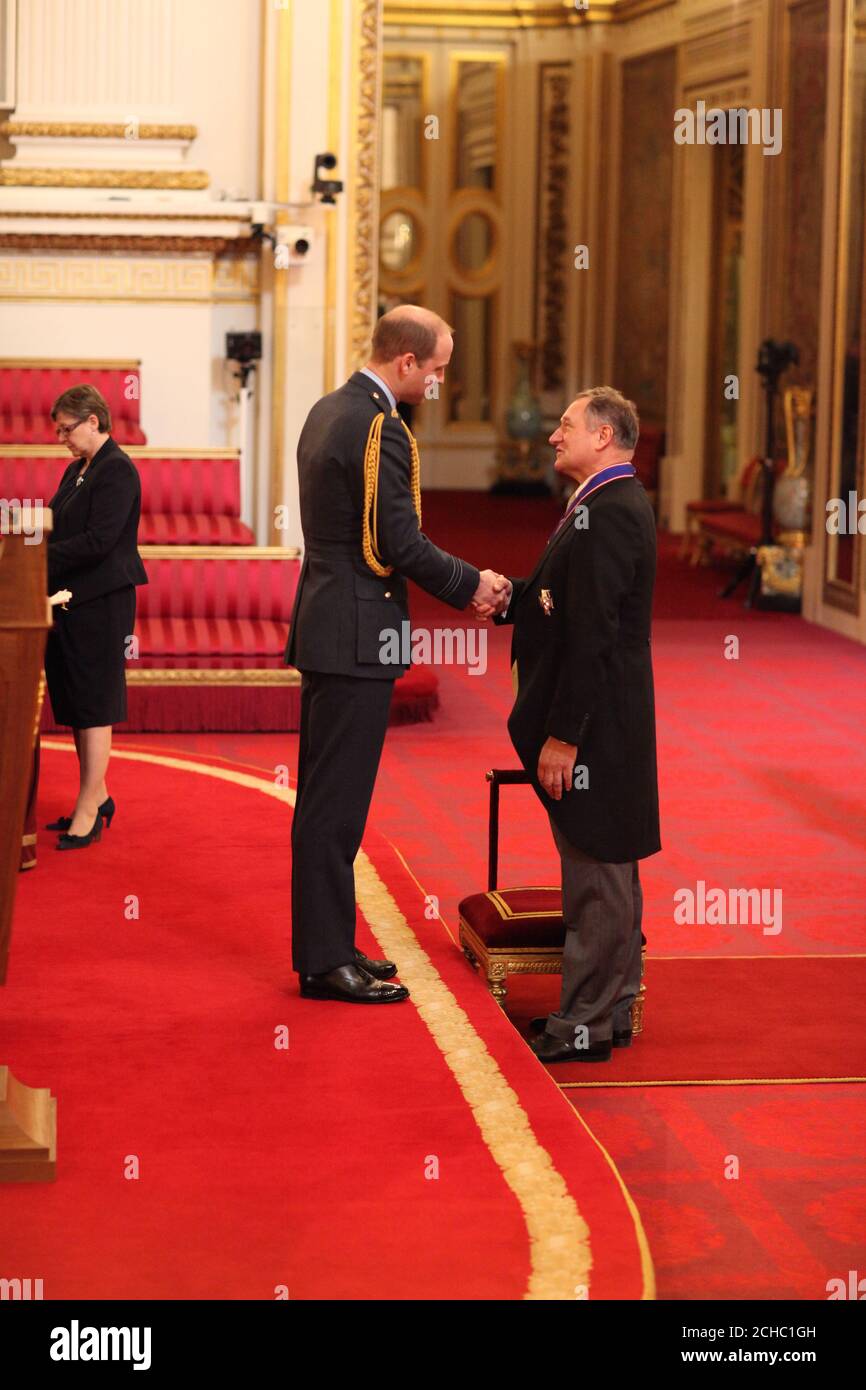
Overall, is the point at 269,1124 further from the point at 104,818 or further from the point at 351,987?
the point at 104,818

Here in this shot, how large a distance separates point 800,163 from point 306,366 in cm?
501

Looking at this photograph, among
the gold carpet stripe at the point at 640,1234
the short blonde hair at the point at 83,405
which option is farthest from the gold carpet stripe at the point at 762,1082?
the short blonde hair at the point at 83,405

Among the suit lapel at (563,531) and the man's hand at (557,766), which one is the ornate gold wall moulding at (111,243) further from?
the man's hand at (557,766)

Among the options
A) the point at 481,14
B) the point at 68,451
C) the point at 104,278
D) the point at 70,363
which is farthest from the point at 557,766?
the point at 481,14

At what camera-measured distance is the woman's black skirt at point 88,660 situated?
19.8 ft

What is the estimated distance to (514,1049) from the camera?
4281 mm

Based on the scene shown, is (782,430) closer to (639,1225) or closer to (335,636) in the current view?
(335,636)

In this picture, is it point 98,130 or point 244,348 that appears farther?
point 244,348

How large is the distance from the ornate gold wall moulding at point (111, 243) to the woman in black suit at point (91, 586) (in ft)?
16.2

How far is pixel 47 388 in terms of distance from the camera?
35.1ft

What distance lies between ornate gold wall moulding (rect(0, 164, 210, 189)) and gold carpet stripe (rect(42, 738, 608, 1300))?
20.2ft

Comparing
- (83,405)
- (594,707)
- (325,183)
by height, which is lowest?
(594,707)

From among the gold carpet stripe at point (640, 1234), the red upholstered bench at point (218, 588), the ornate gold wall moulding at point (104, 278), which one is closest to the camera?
the gold carpet stripe at point (640, 1234)

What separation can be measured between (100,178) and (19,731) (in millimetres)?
8036
